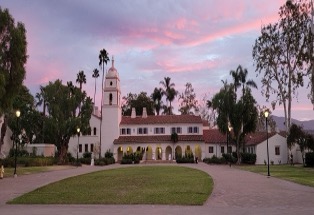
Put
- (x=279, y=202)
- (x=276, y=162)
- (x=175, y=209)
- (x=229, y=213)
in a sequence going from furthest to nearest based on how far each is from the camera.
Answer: (x=276, y=162) < (x=279, y=202) < (x=175, y=209) < (x=229, y=213)

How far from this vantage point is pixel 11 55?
2806 cm

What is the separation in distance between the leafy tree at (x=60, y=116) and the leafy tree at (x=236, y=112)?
18.8 metres

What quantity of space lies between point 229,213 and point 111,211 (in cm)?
347

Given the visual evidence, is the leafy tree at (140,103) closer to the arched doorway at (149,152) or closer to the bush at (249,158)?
the arched doorway at (149,152)

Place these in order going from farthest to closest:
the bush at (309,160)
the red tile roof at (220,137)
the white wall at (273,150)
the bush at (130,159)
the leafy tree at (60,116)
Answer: the red tile roof at (220,137)
the bush at (130,159)
the white wall at (273,150)
the leafy tree at (60,116)
the bush at (309,160)

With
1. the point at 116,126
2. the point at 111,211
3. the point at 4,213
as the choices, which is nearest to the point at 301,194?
the point at 111,211

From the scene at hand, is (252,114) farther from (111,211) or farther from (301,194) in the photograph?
(111,211)

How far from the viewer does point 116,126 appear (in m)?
70.1

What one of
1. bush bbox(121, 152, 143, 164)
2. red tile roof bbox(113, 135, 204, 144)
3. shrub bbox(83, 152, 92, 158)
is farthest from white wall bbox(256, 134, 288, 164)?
shrub bbox(83, 152, 92, 158)

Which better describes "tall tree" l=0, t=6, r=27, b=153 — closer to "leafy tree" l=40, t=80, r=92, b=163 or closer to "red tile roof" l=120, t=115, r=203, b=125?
"leafy tree" l=40, t=80, r=92, b=163

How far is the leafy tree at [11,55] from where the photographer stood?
27.5 meters

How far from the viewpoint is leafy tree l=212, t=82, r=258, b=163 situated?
4931 centimetres

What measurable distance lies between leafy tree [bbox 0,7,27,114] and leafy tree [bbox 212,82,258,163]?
1136 inches

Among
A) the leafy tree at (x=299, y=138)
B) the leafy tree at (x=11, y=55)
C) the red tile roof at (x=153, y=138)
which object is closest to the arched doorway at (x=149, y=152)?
the red tile roof at (x=153, y=138)
